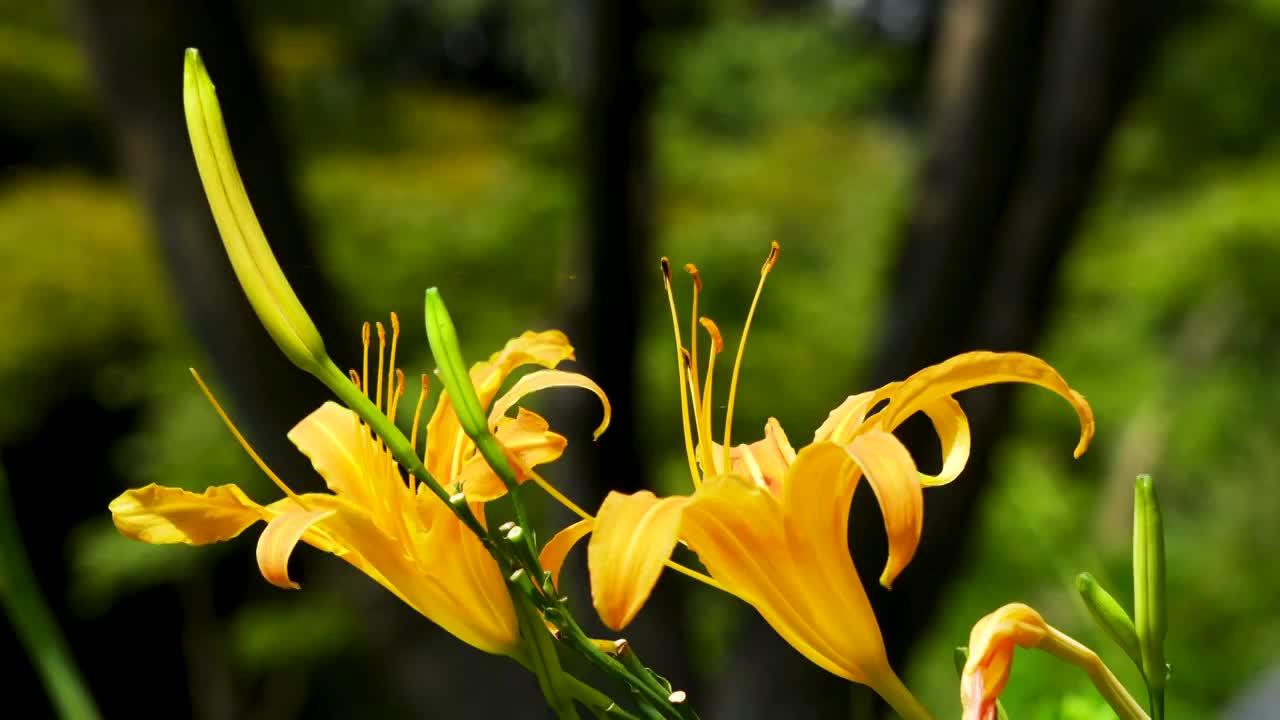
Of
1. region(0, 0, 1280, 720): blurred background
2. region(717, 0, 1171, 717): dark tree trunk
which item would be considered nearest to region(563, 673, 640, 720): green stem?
region(0, 0, 1280, 720): blurred background

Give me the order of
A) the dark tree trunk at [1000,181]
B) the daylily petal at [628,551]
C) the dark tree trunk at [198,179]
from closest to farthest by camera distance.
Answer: the daylily petal at [628,551] < the dark tree trunk at [198,179] < the dark tree trunk at [1000,181]

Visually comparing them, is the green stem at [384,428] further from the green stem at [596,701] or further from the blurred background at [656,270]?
the blurred background at [656,270]

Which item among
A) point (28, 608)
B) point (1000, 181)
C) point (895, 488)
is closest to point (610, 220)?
point (1000, 181)

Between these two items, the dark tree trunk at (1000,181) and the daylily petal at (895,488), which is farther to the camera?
the dark tree trunk at (1000,181)

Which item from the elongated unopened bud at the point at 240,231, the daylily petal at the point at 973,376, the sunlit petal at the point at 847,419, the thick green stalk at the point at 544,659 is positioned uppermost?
the elongated unopened bud at the point at 240,231

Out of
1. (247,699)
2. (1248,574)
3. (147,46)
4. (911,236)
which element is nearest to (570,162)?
(911,236)

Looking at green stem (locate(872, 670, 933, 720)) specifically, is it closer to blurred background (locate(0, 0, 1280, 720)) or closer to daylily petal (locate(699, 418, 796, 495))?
daylily petal (locate(699, 418, 796, 495))

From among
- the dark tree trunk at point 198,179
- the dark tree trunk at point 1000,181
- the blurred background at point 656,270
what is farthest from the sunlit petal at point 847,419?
the dark tree trunk at point 1000,181

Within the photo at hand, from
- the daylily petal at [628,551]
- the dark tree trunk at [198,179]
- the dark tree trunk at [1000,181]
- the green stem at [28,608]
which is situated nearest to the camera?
the daylily petal at [628,551]

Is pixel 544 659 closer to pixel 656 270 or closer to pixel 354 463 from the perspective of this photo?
pixel 354 463
